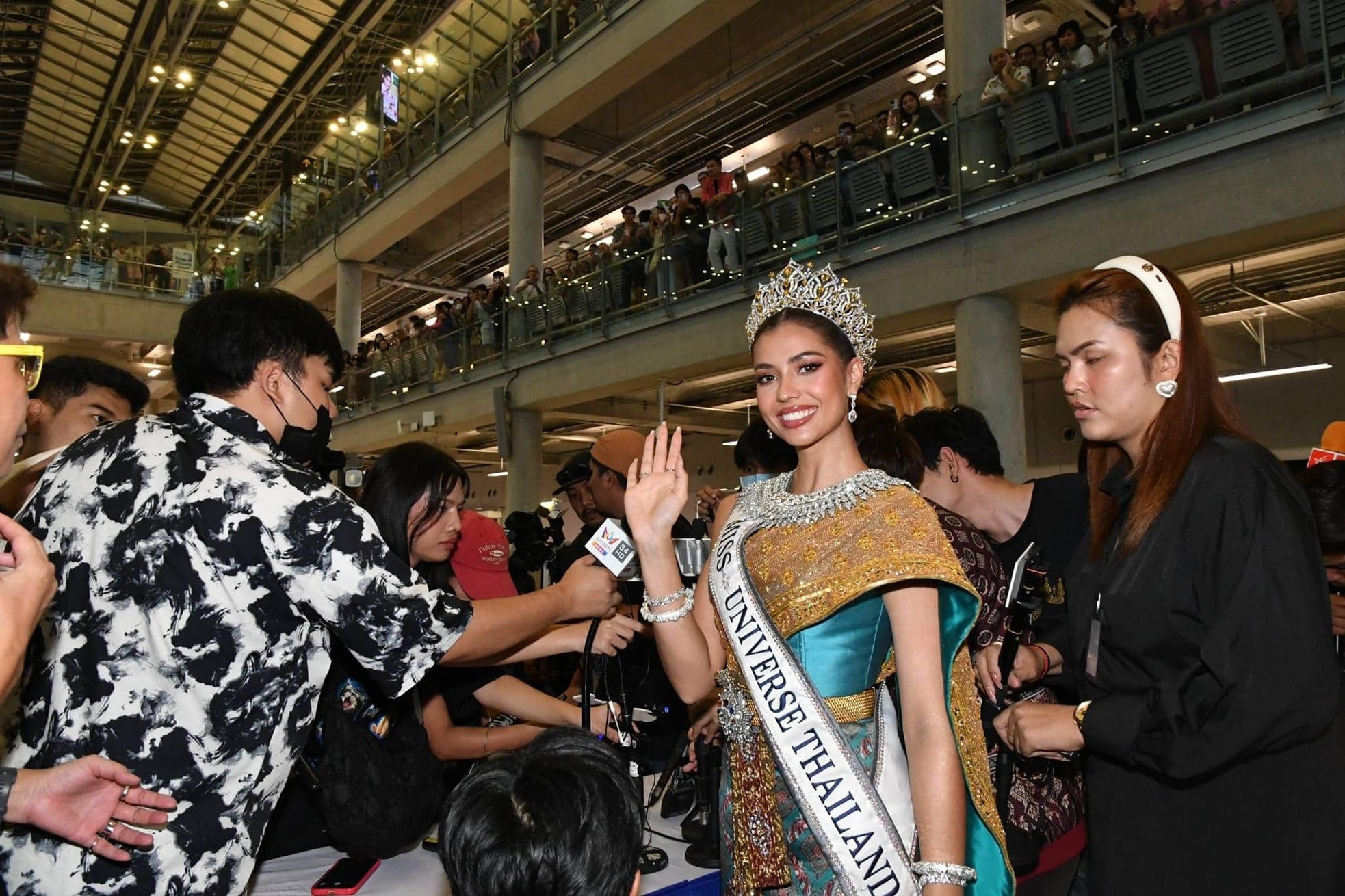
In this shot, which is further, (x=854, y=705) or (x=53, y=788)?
(x=854, y=705)

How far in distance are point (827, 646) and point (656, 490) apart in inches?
16.5

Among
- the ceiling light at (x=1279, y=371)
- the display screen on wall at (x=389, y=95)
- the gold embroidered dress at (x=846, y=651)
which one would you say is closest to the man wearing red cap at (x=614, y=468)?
the gold embroidered dress at (x=846, y=651)

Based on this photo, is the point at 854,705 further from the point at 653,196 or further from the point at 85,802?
the point at 653,196

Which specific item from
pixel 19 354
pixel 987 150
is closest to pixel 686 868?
pixel 19 354

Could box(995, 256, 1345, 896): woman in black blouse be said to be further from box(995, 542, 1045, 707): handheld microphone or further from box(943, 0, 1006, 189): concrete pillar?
box(943, 0, 1006, 189): concrete pillar

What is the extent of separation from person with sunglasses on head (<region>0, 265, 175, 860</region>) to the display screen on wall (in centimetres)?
1572

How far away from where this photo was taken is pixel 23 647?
990 mm

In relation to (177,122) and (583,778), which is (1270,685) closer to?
(583,778)

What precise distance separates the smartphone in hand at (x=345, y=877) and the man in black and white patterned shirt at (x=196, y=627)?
1.34ft

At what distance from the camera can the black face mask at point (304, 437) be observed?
166 cm

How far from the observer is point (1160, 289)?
1.47 meters

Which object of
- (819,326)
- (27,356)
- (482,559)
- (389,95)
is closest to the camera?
(27,356)

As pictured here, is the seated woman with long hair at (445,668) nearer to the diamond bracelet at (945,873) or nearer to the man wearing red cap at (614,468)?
the man wearing red cap at (614,468)

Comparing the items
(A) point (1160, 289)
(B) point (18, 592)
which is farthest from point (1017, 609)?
(B) point (18, 592)
